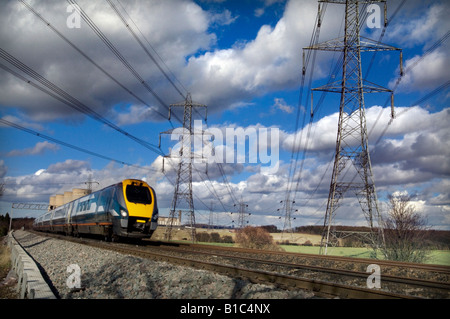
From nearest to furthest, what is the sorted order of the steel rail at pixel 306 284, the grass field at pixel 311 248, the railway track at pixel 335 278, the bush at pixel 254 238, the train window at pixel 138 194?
the steel rail at pixel 306 284
the railway track at pixel 335 278
the train window at pixel 138 194
the grass field at pixel 311 248
the bush at pixel 254 238

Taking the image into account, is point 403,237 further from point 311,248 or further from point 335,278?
point 311,248

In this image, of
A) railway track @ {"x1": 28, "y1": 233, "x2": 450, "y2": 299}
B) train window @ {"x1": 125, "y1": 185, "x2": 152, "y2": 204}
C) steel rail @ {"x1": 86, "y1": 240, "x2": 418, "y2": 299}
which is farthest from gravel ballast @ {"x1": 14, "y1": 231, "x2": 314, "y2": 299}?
train window @ {"x1": 125, "y1": 185, "x2": 152, "y2": 204}

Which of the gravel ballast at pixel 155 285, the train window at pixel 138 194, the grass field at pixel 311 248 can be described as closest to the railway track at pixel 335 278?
the gravel ballast at pixel 155 285

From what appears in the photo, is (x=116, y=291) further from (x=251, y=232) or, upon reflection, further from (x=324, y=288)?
(x=251, y=232)

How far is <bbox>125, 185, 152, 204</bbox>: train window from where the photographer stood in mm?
19364

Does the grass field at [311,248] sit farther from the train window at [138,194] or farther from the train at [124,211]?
the train window at [138,194]

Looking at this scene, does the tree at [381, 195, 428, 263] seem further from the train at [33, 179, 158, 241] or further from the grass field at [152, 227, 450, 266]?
the train at [33, 179, 158, 241]

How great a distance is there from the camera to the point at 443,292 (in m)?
8.28

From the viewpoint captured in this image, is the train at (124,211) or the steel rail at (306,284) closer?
the steel rail at (306,284)

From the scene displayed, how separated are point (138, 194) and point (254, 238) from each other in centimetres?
2134

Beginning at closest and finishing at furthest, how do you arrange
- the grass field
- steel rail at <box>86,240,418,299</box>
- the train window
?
steel rail at <box>86,240,418,299</box> → the train window → the grass field

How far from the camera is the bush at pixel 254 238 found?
3541 cm

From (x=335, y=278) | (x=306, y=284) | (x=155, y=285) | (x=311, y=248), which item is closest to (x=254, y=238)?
(x=311, y=248)
